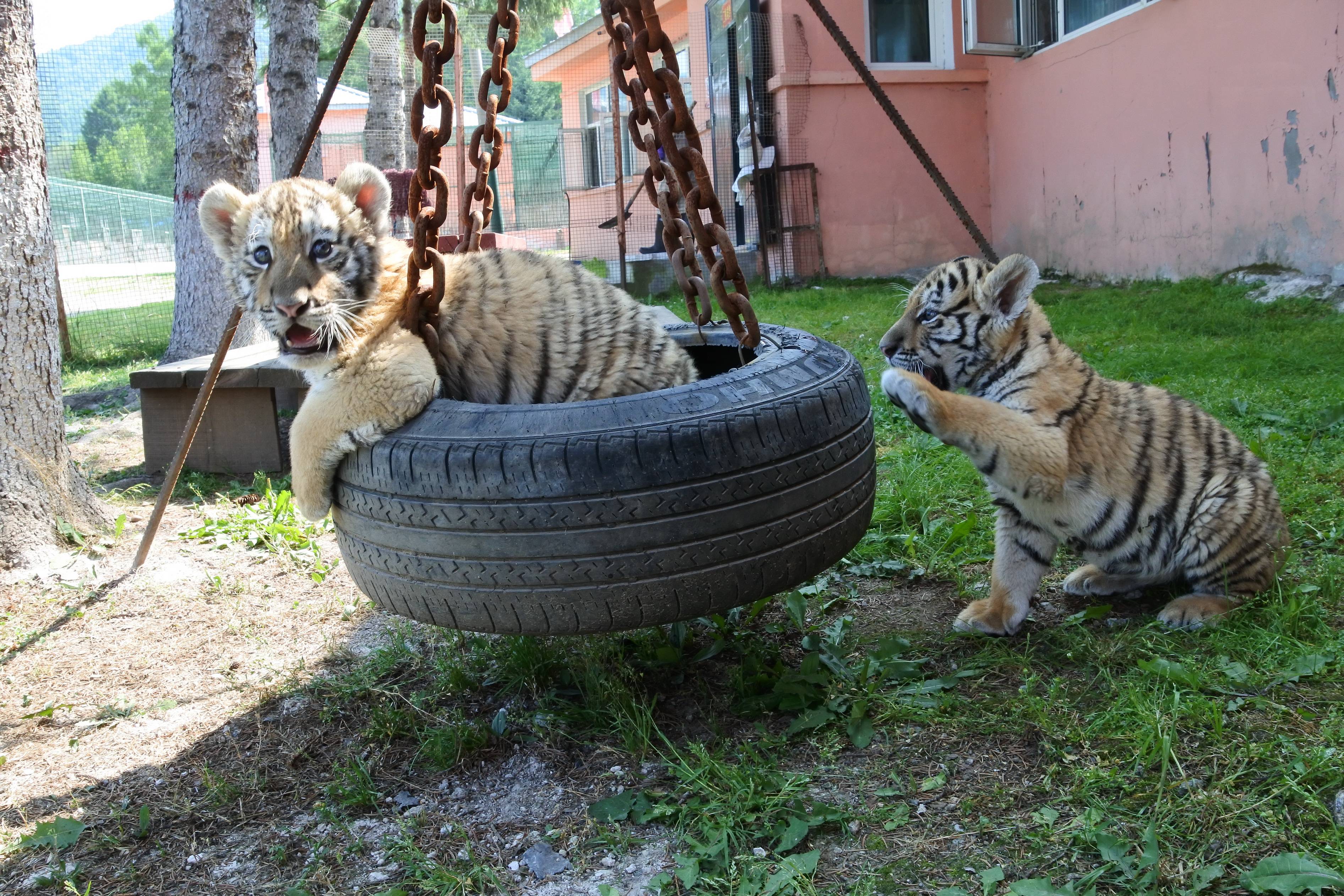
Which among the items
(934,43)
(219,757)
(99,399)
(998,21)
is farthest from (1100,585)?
(934,43)

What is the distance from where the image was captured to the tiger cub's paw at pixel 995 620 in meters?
3.35

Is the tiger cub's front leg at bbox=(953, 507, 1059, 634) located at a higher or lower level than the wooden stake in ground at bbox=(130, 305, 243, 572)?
lower

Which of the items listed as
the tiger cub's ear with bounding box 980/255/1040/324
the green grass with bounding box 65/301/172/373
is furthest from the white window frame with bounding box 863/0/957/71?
the tiger cub's ear with bounding box 980/255/1040/324

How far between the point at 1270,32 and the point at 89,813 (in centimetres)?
890

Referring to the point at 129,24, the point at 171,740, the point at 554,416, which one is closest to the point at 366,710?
the point at 171,740

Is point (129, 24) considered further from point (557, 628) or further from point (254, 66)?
point (557, 628)

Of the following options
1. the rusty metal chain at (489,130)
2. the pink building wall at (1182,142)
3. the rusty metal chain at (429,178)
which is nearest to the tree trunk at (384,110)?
the pink building wall at (1182,142)

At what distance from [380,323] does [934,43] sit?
1187cm

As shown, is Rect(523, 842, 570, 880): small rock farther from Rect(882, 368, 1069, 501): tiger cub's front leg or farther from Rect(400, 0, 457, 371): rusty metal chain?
Rect(882, 368, 1069, 501): tiger cub's front leg

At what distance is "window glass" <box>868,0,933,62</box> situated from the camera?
12852 mm

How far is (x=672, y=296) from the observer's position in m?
13.0

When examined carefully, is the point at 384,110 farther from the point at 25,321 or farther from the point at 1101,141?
the point at 25,321

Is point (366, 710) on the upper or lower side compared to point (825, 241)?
lower

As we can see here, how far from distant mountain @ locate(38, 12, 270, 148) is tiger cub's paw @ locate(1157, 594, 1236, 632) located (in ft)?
48.0
